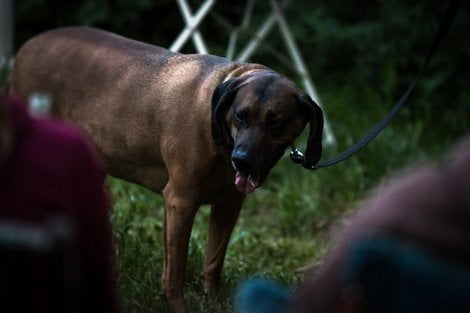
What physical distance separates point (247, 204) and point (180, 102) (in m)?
2.44

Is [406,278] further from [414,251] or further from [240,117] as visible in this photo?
[240,117]

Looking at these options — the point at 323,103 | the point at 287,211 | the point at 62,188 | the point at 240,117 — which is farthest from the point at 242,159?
the point at 323,103

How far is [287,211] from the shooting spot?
659cm

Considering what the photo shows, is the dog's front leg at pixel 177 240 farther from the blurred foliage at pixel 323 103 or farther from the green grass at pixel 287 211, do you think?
the blurred foliage at pixel 323 103

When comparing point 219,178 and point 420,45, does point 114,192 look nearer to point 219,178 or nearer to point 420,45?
point 219,178

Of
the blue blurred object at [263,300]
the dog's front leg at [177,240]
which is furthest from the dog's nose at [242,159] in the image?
the blue blurred object at [263,300]

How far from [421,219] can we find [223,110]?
8.55 ft

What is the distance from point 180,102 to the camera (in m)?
4.51

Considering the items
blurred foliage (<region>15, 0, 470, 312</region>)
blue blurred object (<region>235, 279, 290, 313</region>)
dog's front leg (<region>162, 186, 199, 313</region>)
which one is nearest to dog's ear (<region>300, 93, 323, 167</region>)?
dog's front leg (<region>162, 186, 199, 313</region>)

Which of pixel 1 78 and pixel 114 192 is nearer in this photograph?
pixel 1 78

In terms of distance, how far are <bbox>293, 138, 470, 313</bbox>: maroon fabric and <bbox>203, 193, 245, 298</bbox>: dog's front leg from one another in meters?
2.98

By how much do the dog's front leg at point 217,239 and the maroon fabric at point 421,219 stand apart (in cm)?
298

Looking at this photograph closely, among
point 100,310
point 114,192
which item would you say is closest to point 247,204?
point 114,192

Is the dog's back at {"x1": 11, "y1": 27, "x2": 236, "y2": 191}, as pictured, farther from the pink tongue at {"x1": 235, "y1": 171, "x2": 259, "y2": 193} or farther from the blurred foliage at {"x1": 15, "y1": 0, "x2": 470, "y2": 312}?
the blurred foliage at {"x1": 15, "y1": 0, "x2": 470, "y2": 312}
